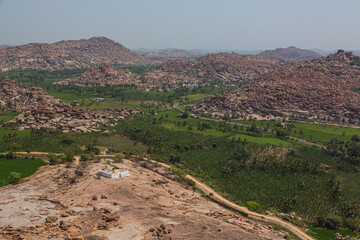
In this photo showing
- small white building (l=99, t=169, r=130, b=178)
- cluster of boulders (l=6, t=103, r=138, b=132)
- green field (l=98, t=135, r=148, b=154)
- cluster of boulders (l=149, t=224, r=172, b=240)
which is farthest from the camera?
cluster of boulders (l=6, t=103, r=138, b=132)

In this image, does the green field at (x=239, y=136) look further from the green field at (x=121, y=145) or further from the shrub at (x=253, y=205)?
the shrub at (x=253, y=205)

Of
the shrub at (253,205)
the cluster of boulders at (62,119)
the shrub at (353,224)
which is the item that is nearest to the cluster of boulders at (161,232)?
the shrub at (253,205)

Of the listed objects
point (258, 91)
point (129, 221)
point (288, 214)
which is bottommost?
point (288, 214)

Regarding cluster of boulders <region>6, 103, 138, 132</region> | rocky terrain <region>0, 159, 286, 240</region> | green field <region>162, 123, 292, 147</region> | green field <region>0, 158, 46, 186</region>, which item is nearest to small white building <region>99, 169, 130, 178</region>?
rocky terrain <region>0, 159, 286, 240</region>

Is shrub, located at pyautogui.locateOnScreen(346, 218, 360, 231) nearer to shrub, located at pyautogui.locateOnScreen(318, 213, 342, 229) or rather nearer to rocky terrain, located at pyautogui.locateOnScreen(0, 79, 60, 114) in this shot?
shrub, located at pyautogui.locateOnScreen(318, 213, 342, 229)

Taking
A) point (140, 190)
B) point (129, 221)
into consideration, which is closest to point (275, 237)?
point (129, 221)

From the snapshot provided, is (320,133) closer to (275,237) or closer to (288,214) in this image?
(288,214)
